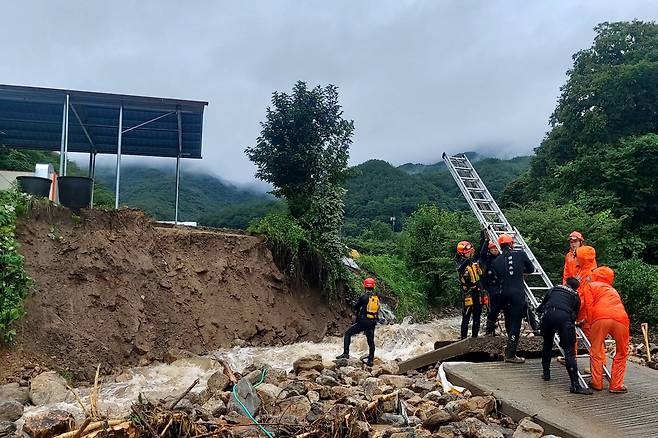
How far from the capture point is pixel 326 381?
767 cm

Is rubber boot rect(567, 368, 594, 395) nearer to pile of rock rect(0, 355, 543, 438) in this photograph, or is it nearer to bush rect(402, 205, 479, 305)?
pile of rock rect(0, 355, 543, 438)

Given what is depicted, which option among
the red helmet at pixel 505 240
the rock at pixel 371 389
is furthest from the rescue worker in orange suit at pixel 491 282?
the rock at pixel 371 389

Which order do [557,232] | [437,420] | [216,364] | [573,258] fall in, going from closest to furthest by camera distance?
[437,420] < [573,258] < [216,364] < [557,232]

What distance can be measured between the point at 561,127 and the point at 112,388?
25591 millimetres

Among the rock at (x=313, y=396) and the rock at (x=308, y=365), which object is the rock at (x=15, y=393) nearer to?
the rock at (x=308, y=365)

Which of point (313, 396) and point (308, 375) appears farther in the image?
point (308, 375)

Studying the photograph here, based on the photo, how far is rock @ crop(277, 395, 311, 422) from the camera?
6.05 metres

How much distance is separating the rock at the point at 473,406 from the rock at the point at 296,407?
66.7 inches

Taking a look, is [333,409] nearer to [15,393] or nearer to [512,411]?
[512,411]

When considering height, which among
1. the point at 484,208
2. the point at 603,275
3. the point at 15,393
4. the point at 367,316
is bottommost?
the point at 15,393

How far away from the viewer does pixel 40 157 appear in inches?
1145

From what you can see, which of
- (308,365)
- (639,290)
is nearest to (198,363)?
(308,365)

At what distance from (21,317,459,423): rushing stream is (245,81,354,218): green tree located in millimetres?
4524

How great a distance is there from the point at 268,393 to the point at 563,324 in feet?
13.4
